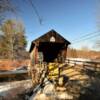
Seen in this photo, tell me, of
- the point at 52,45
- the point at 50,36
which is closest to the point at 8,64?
the point at 52,45

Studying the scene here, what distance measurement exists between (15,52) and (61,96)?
3372 centimetres

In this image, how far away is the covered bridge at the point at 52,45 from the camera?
17516 mm

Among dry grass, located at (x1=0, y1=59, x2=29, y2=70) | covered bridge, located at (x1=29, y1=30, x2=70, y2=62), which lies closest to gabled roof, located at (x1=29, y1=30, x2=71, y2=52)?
covered bridge, located at (x1=29, y1=30, x2=70, y2=62)

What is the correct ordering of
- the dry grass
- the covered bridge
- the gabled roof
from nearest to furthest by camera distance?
the gabled roof < the covered bridge < the dry grass

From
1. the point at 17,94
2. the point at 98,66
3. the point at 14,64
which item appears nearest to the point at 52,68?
the point at 17,94

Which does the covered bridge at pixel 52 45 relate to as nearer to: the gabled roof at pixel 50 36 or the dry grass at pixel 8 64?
the gabled roof at pixel 50 36

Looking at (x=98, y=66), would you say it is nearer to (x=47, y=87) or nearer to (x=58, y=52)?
(x=58, y=52)

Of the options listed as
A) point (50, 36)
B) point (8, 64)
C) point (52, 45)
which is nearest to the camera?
point (50, 36)

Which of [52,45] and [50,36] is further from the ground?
[50,36]

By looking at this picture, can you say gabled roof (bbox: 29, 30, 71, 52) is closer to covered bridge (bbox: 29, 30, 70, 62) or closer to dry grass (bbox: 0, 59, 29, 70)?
covered bridge (bbox: 29, 30, 70, 62)

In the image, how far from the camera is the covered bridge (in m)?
17.5

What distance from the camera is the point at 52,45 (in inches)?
779

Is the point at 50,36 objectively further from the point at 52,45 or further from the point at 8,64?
the point at 8,64

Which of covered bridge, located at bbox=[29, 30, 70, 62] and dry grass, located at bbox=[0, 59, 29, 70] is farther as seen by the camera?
dry grass, located at bbox=[0, 59, 29, 70]
